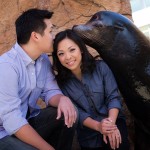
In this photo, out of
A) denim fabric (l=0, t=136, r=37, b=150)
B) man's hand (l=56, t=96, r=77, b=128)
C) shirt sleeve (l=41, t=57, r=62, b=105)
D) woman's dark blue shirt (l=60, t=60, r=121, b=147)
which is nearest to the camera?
denim fabric (l=0, t=136, r=37, b=150)

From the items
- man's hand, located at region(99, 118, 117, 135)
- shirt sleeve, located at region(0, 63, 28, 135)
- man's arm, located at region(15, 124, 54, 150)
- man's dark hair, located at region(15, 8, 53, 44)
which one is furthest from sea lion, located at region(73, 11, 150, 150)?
man's arm, located at region(15, 124, 54, 150)

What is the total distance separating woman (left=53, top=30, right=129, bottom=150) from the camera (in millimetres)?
3170

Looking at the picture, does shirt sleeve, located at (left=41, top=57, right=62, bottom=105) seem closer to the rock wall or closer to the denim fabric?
the denim fabric

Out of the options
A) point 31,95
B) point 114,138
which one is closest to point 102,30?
point 31,95

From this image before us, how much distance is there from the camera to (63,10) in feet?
14.3

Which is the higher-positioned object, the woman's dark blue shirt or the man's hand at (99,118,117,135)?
the woman's dark blue shirt

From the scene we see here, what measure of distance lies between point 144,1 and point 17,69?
7469 millimetres

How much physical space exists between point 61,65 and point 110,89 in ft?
1.58

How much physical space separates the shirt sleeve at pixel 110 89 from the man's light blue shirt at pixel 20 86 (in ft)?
1.40

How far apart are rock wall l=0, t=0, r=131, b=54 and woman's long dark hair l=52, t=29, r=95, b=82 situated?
42.4 inches

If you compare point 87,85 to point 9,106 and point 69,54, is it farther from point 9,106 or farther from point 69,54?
point 9,106

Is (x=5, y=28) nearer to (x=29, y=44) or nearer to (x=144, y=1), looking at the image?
(x=29, y=44)

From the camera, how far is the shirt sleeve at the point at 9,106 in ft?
8.77

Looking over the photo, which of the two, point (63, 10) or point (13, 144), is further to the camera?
point (63, 10)
